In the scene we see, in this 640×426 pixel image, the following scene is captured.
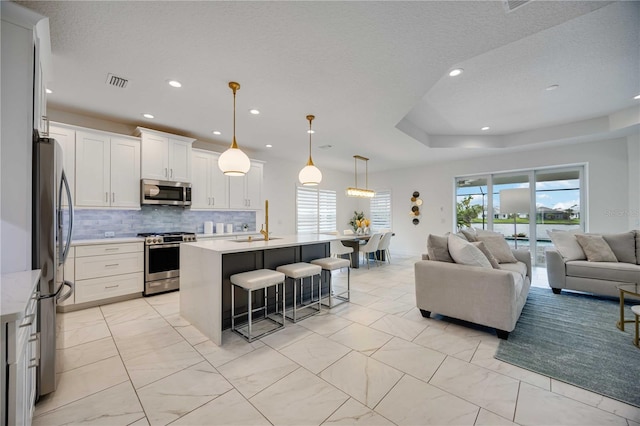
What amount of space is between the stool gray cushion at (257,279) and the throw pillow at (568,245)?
174 inches

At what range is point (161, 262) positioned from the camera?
3953 millimetres

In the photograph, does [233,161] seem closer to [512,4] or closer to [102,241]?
[102,241]

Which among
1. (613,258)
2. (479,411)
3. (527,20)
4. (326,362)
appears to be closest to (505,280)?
(479,411)

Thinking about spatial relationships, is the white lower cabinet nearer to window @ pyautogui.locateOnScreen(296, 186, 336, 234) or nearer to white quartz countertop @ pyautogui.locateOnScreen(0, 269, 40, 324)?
white quartz countertop @ pyautogui.locateOnScreen(0, 269, 40, 324)

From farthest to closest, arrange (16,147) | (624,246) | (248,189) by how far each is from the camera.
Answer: (248,189), (624,246), (16,147)

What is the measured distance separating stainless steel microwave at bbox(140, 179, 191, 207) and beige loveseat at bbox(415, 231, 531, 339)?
3.91 m

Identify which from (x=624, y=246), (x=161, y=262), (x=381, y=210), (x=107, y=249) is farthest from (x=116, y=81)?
(x=381, y=210)

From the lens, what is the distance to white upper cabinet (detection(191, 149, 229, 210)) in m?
4.68

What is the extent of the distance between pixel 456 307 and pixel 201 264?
2786mm

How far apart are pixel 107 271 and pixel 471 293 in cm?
459

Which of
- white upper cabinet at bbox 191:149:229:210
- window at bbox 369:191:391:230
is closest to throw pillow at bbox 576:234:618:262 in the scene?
window at bbox 369:191:391:230

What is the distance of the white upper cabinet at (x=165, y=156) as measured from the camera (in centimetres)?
408

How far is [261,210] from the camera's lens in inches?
232

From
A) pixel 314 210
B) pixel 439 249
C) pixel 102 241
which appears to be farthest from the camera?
pixel 314 210
